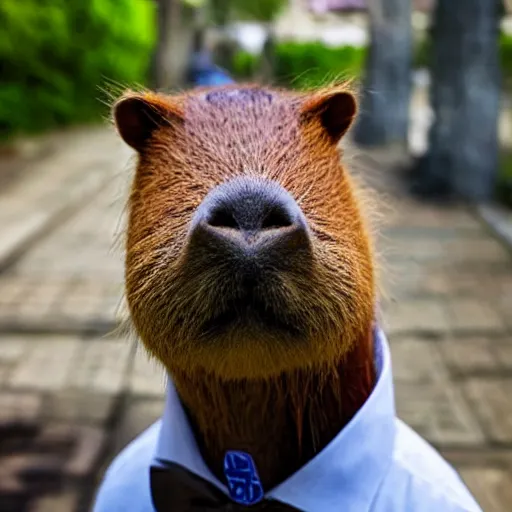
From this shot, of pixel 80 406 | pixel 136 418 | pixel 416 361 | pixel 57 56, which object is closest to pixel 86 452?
pixel 136 418

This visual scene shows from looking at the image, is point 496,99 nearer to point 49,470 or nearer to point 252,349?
point 49,470

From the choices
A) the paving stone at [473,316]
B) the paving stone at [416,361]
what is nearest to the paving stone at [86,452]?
the paving stone at [416,361]

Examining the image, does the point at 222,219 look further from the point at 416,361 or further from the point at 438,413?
the point at 416,361

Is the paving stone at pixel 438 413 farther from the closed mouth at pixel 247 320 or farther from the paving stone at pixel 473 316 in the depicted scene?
the closed mouth at pixel 247 320

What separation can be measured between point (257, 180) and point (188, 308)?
0.72 feet

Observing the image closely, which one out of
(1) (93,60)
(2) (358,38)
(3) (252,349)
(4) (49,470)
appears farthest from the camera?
(2) (358,38)

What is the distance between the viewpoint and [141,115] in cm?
143

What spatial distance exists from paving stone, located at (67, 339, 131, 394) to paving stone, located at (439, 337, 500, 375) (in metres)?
1.59

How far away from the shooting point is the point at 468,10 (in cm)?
716

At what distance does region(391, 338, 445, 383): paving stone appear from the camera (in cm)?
368

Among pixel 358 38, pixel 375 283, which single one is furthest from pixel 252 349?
pixel 358 38

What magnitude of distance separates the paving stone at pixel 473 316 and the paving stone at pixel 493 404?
659 millimetres

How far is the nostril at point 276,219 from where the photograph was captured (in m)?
1.14

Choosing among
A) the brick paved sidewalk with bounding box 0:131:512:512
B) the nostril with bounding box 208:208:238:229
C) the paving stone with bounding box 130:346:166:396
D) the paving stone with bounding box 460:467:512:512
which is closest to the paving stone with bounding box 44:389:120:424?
the brick paved sidewalk with bounding box 0:131:512:512
